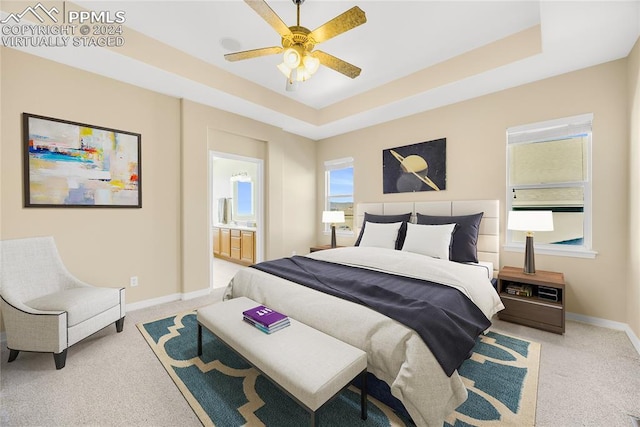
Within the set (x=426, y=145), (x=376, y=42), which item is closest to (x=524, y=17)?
(x=376, y=42)

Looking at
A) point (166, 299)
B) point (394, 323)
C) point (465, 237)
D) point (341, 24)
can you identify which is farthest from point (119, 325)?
point (465, 237)

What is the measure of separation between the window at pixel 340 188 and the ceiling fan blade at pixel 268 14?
3.07 m

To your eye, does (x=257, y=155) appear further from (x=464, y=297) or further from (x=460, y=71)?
(x=464, y=297)

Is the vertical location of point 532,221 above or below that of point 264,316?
above

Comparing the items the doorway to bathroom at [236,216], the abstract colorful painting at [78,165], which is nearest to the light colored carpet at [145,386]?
the abstract colorful painting at [78,165]

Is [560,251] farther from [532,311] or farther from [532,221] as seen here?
[532,311]

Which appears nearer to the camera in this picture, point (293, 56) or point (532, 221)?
point (293, 56)

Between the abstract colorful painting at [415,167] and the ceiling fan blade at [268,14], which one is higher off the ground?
the ceiling fan blade at [268,14]

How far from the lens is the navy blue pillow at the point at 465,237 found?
3.02 m

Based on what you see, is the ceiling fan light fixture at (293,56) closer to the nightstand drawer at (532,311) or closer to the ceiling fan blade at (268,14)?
the ceiling fan blade at (268,14)

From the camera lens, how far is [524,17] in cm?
243

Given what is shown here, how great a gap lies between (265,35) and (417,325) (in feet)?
9.80

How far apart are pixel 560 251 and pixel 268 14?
3.69 meters

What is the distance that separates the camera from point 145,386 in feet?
6.01
